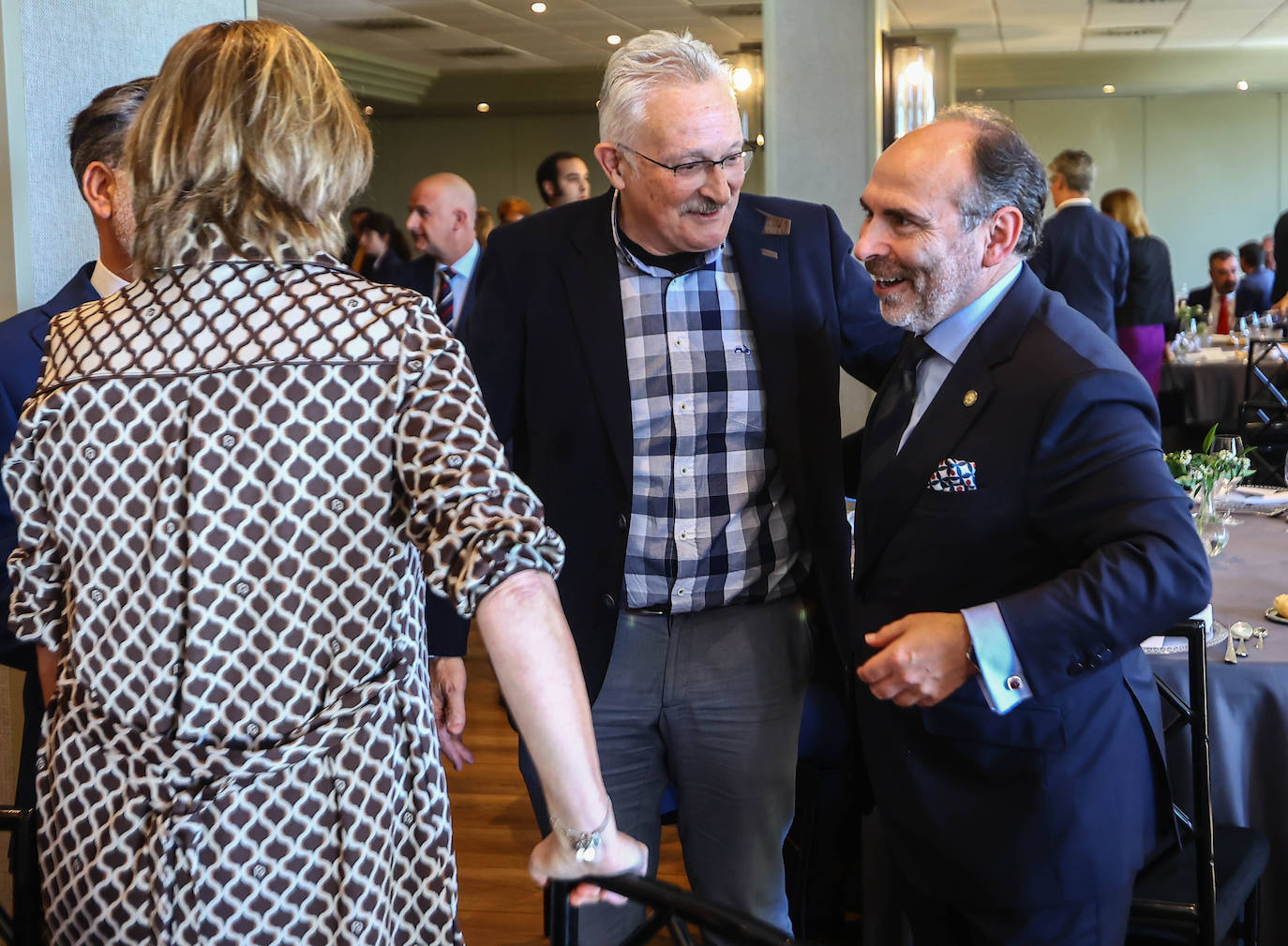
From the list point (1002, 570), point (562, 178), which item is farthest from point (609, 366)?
point (562, 178)

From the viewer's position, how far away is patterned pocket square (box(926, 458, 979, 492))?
5.09ft

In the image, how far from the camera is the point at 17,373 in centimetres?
184

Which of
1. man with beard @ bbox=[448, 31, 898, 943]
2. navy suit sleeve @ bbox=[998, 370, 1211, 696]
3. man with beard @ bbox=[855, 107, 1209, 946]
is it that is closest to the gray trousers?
man with beard @ bbox=[448, 31, 898, 943]

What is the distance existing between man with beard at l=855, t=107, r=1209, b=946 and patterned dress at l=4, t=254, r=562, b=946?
23.8 inches

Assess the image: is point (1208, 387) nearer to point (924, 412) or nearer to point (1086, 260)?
point (1086, 260)

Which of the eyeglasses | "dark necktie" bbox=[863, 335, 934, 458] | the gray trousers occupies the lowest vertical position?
the gray trousers

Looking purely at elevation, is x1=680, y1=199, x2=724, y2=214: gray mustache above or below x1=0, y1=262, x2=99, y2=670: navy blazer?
above

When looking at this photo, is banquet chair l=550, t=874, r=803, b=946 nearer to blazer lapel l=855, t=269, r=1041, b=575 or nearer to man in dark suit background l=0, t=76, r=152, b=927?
blazer lapel l=855, t=269, r=1041, b=575

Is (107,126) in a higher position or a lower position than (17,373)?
higher

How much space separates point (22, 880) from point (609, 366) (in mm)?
1013

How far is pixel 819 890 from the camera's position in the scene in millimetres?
2807

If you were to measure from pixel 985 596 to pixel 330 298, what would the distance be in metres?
0.88

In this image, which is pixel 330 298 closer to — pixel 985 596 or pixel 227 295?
pixel 227 295

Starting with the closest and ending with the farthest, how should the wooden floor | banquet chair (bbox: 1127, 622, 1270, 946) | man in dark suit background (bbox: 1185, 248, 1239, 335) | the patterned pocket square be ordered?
the patterned pocket square → banquet chair (bbox: 1127, 622, 1270, 946) → the wooden floor → man in dark suit background (bbox: 1185, 248, 1239, 335)
